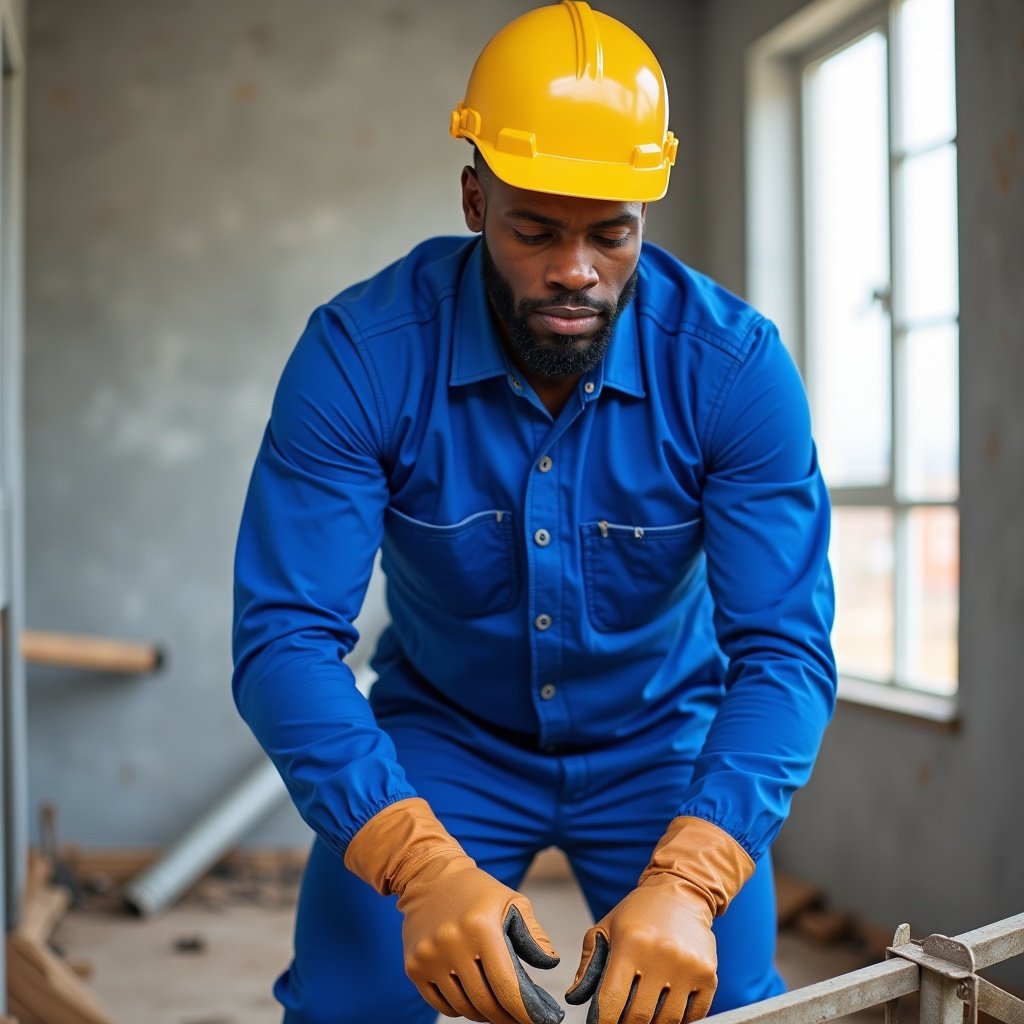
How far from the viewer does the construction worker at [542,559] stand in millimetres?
1489

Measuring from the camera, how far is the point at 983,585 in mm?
2822

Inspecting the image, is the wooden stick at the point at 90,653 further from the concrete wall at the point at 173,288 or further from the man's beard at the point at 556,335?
the man's beard at the point at 556,335

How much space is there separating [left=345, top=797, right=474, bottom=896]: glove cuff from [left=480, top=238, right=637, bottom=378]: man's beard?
1.92 feet

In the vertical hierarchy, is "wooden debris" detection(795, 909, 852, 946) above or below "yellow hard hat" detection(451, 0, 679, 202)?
below

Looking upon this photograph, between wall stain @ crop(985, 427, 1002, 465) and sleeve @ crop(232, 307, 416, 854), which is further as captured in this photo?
wall stain @ crop(985, 427, 1002, 465)

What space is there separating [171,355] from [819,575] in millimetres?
2921

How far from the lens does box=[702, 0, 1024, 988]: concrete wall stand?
271cm

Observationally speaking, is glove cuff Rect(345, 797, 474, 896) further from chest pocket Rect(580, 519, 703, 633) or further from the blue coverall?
chest pocket Rect(580, 519, 703, 633)

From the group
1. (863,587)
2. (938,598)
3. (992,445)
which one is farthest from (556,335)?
(938,598)

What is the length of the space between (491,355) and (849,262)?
7.94 ft

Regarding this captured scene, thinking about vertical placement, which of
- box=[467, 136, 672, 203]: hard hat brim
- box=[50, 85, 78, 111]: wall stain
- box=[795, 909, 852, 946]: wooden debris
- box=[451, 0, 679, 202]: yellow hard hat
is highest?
box=[50, 85, 78, 111]: wall stain

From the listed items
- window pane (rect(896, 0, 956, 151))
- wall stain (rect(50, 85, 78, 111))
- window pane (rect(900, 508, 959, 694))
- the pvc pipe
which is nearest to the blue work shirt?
window pane (rect(896, 0, 956, 151))

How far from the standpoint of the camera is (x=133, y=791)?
407 cm

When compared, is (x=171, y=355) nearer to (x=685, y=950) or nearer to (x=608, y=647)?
(x=608, y=647)
